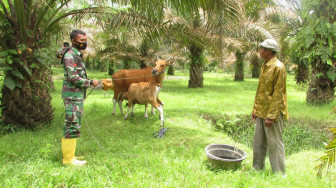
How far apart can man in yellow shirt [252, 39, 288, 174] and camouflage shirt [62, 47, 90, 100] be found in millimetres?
2845

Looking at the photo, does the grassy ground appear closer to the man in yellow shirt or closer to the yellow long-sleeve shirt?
the man in yellow shirt

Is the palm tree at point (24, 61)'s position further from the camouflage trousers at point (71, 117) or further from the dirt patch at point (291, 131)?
the dirt patch at point (291, 131)

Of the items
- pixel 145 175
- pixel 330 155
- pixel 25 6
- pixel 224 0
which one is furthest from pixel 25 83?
pixel 330 155

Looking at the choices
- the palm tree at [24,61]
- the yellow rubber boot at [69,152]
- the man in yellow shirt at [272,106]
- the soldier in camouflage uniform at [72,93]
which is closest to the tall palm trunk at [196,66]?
the palm tree at [24,61]

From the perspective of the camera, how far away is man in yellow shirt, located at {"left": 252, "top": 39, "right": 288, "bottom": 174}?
3678mm

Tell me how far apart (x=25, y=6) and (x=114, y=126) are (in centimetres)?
349

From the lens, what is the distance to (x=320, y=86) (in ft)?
30.1

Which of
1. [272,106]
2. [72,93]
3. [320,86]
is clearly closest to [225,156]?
[272,106]

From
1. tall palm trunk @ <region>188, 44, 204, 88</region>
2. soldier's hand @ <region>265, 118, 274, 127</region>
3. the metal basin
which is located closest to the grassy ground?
the metal basin

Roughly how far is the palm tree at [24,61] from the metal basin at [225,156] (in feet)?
13.7

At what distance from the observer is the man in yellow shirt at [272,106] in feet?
12.1

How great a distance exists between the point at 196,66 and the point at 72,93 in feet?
35.2

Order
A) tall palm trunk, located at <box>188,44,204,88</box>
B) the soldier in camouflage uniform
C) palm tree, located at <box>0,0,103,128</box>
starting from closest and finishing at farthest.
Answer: the soldier in camouflage uniform
palm tree, located at <box>0,0,103,128</box>
tall palm trunk, located at <box>188,44,204,88</box>

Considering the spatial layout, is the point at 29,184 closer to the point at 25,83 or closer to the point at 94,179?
the point at 94,179
